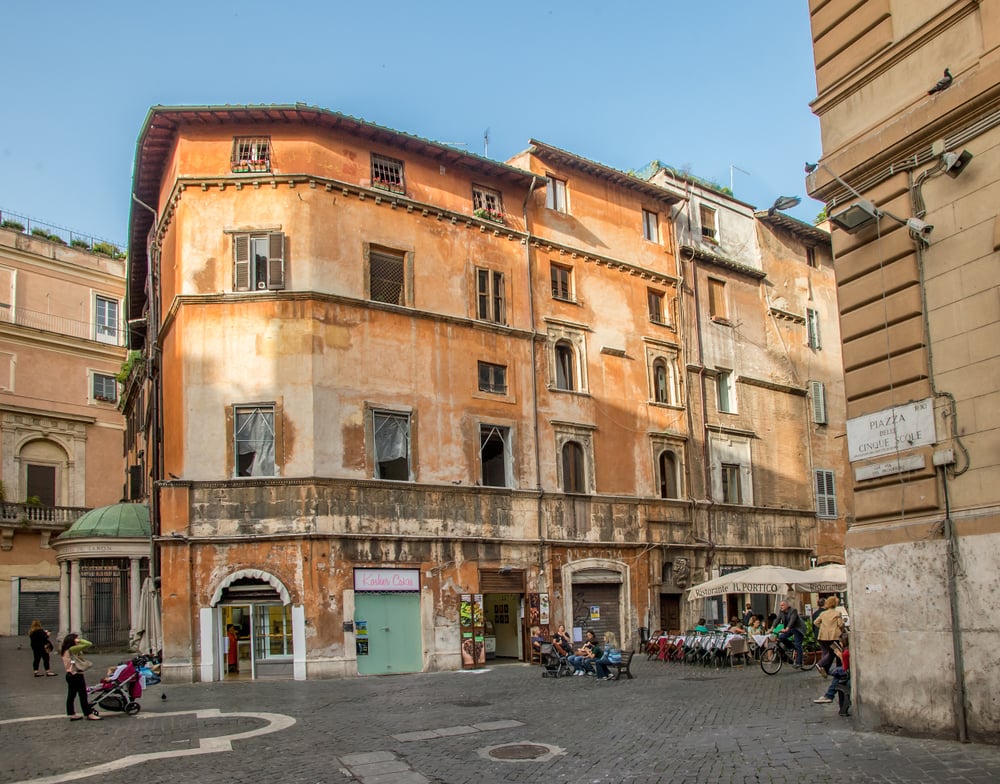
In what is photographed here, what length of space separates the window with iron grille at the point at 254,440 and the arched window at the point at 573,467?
932 cm

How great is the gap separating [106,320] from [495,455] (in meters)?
27.6

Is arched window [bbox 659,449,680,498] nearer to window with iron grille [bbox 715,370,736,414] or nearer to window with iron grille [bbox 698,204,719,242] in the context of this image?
window with iron grille [bbox 715,370,736,414]

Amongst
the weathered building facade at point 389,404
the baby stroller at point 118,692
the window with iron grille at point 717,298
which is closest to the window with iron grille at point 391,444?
the weathered building facade at point 389,404

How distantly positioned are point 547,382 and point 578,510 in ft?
13.1

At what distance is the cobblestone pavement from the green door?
12.2ft

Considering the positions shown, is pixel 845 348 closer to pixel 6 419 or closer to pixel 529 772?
pixel 529 772

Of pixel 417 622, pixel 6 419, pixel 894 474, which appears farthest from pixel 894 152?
pixel 6 419

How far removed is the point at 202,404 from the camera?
2528cm

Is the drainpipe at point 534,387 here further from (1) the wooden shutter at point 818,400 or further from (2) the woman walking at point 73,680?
(2) the woman walking at point 73,680

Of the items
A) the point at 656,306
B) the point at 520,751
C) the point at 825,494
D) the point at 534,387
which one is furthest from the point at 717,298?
the point at 520,751

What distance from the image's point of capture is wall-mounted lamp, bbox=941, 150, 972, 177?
12141mm

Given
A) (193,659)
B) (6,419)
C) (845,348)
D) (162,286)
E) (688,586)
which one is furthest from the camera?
(6,419)

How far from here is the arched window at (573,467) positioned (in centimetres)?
3055

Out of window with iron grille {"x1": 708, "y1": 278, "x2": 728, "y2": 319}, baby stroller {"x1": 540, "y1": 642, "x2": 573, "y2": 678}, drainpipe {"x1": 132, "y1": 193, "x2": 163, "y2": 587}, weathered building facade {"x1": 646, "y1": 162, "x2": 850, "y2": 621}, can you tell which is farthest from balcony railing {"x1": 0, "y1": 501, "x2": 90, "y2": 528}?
window with iron grille {"x1": 708, "y1": 278, "x2": 728, "y2": 319}
